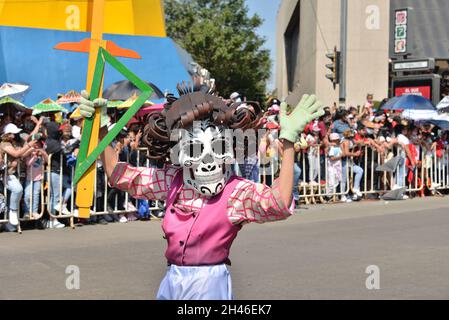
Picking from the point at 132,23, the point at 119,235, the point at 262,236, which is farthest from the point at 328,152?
the point at 132,23

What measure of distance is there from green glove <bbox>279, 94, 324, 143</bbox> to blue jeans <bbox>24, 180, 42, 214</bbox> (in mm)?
7474

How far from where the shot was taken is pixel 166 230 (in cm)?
345

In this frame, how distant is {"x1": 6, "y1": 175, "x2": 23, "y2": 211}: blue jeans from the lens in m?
9.64

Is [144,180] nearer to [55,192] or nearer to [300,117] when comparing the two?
[300,117]

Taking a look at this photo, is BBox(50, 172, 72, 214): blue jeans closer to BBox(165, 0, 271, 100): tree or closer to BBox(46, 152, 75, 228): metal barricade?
BBox(46, 152, 75, 228): metal barricade

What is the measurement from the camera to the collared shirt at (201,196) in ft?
10.6

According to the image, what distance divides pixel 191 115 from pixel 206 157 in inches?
8.4

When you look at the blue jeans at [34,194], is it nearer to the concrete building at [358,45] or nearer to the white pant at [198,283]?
the white pant at [198,283]

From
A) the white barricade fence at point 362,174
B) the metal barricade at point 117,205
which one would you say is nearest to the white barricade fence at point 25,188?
the metal barricade at point 117,205

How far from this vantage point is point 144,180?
3.67m

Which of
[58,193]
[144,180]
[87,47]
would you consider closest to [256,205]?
[144,180]

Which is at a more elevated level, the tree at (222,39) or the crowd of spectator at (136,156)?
the tree at (222,39)

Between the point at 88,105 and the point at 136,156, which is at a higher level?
the point at 88,105
